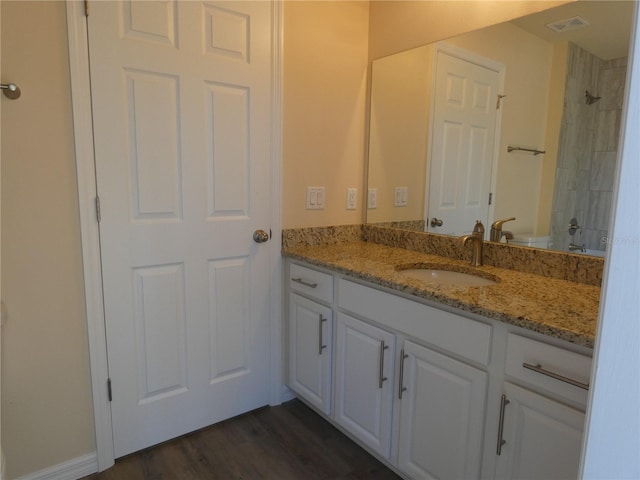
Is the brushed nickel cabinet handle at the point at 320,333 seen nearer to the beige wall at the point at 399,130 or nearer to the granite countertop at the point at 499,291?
the granite countertop at the point at 499,291

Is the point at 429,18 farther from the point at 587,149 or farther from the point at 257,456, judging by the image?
the point at 257,456

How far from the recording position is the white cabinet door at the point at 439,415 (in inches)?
48.8

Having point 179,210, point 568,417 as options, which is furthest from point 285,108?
point 568,417

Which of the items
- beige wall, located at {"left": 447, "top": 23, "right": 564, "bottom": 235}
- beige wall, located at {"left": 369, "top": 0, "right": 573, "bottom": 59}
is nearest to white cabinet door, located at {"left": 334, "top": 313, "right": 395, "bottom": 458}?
beige wall, located at {"left": 447, "top": 23, "right": 564, "bottom": 235}

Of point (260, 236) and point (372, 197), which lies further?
point (372, 197)

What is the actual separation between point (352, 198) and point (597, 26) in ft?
4.31

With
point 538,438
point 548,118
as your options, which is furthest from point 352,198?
point 538,438

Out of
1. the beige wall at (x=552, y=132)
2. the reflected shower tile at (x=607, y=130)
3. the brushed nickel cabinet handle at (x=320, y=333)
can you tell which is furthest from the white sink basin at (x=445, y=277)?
the reflected shower tile at (x=607, y=130)

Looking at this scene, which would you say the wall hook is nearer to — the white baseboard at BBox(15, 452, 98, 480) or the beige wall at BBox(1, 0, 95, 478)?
the beige wall at BBox(1, 0, 95, 478)

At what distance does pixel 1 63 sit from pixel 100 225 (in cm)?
61

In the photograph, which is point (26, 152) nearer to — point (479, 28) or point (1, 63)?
point (1, 63)

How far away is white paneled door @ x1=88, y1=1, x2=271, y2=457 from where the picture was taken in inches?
60.8

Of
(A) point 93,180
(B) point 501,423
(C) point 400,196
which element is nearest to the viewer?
(B) point 501,423

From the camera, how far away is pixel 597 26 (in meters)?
1.41
